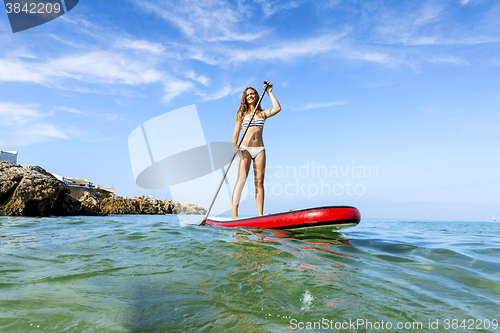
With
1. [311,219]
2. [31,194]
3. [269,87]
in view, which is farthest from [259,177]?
[31,194]

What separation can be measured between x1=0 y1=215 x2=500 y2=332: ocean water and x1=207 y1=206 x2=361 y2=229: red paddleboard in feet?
4.35

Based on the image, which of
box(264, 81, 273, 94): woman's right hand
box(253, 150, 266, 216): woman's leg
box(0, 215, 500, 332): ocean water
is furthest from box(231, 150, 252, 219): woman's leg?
box(0, 215, 500, 332): ocean water

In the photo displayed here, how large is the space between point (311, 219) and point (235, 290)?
331 cm

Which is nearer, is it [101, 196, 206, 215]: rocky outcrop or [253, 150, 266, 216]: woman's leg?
[253, 150, 266, 216]: woman's leg

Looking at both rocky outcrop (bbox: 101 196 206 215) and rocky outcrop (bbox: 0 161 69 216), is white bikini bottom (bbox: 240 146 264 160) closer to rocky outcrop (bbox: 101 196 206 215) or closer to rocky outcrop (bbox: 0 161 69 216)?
rocky outcrop (bbox: 0 161 69 216)

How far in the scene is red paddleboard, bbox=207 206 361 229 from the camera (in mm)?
4996

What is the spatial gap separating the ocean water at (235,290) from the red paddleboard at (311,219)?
1326 mm

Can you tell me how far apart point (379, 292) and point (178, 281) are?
5.63 ft

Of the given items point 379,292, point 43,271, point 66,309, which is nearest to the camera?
point 66,309

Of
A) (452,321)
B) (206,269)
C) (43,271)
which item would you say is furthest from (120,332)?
(452,321)

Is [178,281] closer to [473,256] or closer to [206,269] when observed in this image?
[206,269]

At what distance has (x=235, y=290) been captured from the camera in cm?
210

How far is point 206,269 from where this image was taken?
8.64 ft

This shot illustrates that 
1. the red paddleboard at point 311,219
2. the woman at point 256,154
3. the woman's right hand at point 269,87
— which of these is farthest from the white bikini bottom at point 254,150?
the red paddleboard at point 311,219
